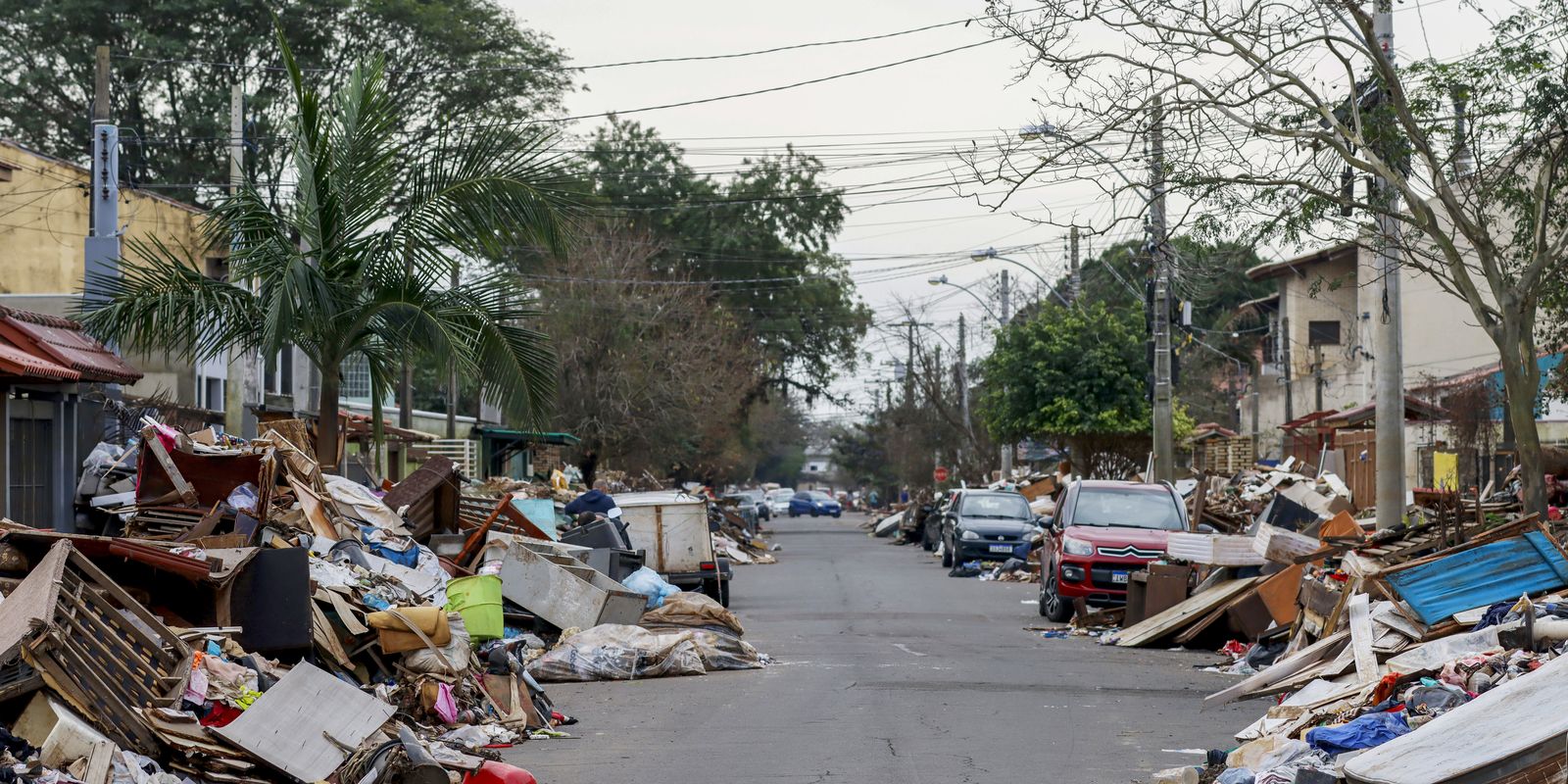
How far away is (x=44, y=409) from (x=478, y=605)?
5610 millimetres

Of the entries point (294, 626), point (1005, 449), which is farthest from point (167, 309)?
point (1005, 449)

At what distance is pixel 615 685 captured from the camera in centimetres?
1388

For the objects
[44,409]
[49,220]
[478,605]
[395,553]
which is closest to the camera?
[478,605]

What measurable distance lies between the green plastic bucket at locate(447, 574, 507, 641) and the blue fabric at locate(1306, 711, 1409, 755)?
7.14 metres

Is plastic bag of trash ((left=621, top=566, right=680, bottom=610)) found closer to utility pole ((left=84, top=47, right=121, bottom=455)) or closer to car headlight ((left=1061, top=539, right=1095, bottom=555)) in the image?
car headlight ((left=1061, top=539, right=1095, bottom=555))

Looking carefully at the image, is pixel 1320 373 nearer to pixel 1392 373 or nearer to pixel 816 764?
pixel 1392 373

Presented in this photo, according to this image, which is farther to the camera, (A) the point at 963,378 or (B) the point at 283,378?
(A) the point at 963,378

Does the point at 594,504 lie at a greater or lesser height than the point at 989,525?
greater

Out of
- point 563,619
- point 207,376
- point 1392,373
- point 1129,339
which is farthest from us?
point 1129,339

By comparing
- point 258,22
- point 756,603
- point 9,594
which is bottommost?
point 756,603

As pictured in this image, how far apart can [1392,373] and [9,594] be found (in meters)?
15.4

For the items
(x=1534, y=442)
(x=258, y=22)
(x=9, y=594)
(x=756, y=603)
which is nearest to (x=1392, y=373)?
(x=1534, y=442)

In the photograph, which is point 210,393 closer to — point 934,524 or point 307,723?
point 934,524

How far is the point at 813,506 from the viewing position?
94375 mm
